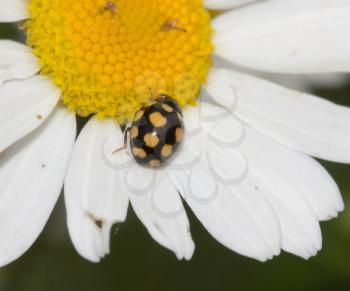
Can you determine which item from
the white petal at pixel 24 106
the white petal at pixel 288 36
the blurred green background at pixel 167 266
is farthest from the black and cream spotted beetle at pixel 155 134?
the blurred green background at pixel 167 266

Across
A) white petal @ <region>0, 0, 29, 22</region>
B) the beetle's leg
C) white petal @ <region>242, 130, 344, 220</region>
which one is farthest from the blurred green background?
white petal @ <region>0, 0, 29, 22</region>

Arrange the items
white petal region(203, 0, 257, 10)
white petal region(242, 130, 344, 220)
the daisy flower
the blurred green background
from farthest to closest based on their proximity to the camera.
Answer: the blurred green background → white petal region(203, 0, 257, 10) → white petal region(242, 130, 344, 220) → the daisy flower

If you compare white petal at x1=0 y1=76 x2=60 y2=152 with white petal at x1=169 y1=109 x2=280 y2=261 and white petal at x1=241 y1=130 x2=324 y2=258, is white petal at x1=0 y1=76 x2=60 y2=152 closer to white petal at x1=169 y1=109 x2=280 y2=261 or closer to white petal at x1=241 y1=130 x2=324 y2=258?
white petal at x1=169 y1=109 x2=280 y2=261

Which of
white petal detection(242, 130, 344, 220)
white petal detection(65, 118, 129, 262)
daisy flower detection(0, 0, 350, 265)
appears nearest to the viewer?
white petal detection(65, 118, 129, 262)

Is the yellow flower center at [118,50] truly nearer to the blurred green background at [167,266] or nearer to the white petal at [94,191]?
the white petal at [94,191]

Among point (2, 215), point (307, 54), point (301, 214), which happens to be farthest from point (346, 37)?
point (2, 215)

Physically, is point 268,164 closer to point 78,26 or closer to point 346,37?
point 346,37

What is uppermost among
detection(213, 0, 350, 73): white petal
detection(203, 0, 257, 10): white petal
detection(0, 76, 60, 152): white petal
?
detection(203, 0, 257, 10): white petal
